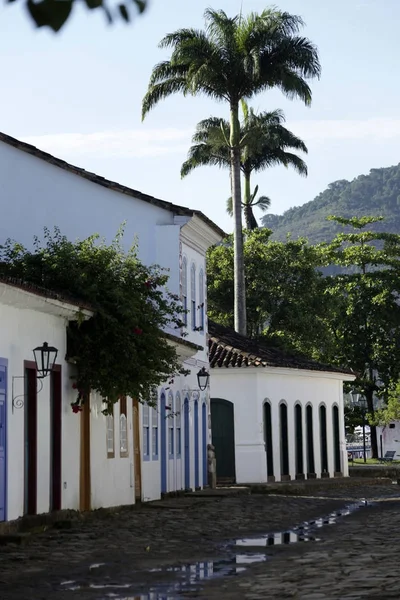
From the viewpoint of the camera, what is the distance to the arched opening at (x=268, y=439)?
1296 inches

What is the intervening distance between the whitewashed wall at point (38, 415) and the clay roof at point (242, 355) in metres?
15.3

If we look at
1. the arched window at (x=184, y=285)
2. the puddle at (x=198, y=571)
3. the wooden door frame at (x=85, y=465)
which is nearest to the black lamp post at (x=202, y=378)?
the arched window at (x=184, y=285)

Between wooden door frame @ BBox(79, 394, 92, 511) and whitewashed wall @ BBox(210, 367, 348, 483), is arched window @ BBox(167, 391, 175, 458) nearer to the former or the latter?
wooden door frame @ BBox(79, 394, 92, 511)

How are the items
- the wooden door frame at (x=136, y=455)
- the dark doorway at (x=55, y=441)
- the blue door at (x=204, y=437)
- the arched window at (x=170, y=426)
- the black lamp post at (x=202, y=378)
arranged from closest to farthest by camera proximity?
the dark doorway at (x=55, y=441) → the wooden door frame at (x=136, y=455) → the arched window at (x=170, y=426) → the black lamp post at (x=202, y=378) → the blue door at (x=204, y=437)

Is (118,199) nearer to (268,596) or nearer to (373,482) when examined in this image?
(373,482)

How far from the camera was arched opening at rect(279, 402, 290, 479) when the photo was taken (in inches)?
1331

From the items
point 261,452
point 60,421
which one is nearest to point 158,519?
point 60,421

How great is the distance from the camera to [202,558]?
11.3m

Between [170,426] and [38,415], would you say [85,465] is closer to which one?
[38,415]

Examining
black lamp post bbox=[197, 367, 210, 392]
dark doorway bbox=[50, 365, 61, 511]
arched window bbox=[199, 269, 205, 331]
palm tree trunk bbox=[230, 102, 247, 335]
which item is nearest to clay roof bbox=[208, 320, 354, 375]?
palm tree trunk bbox=[230, 102, 247, 335]

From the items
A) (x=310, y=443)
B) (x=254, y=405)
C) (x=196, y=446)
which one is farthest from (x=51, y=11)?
(x=310, y=443)

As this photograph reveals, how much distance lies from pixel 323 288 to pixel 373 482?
805 inches

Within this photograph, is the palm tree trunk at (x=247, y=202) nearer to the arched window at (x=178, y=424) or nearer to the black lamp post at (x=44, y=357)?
the arched window at (x=178, y=424)

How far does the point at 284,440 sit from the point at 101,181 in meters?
12.9
